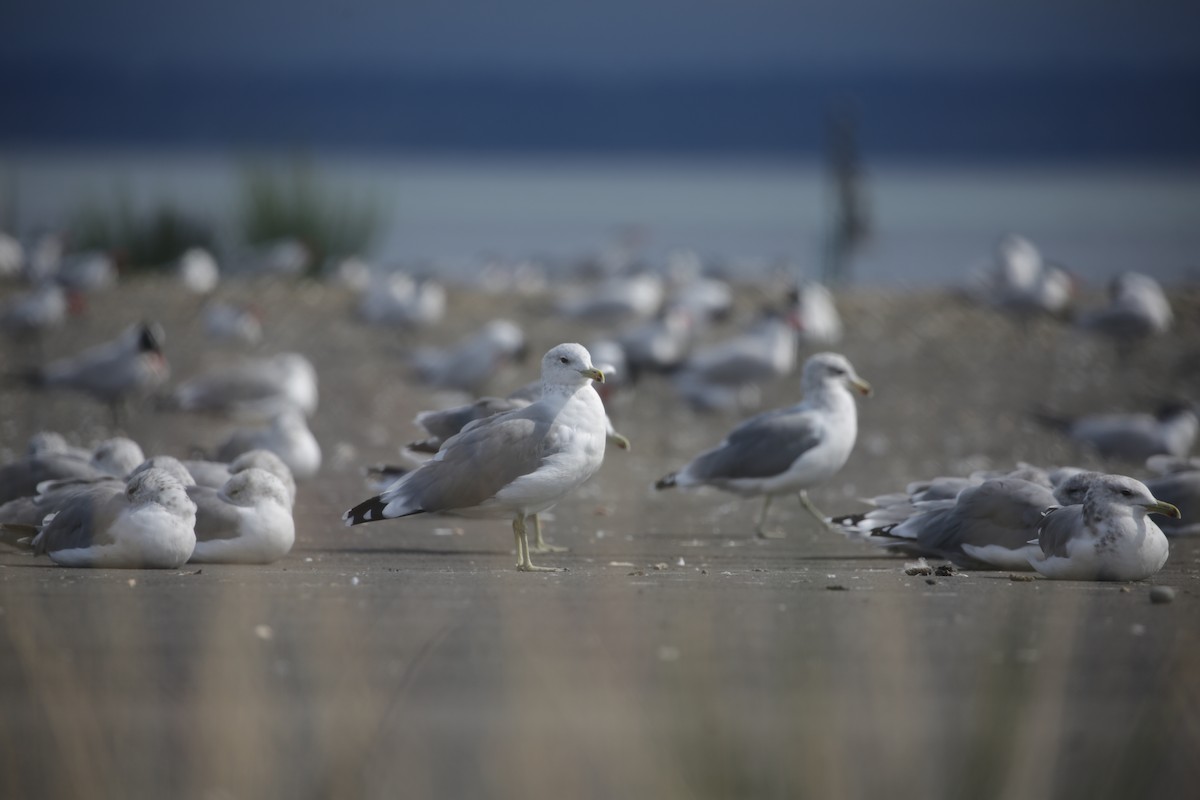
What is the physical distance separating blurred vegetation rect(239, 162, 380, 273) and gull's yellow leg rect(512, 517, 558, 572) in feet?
45.9

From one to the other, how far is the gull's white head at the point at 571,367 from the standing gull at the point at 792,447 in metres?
1.64

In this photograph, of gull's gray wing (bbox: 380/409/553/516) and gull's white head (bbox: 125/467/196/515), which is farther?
gull's gray wing (bbox: 380/409/553/516)

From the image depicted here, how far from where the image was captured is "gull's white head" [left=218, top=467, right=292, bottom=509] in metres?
6.58

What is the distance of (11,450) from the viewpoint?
1065 centimetres

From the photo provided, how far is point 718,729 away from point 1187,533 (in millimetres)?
4403

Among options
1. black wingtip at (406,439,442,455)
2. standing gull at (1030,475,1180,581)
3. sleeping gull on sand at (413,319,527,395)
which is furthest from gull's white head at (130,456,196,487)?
sleeping gull on sand at (413,319,527,395)

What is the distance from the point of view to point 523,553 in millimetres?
6797

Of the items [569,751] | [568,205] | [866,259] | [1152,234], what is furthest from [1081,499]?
[568,205]

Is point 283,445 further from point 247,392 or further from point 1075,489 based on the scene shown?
point 1075,489

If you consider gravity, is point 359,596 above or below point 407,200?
below

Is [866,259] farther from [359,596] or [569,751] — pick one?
[569,751]

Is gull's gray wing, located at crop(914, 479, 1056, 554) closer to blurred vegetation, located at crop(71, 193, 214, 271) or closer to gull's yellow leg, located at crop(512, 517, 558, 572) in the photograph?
gull's yellow leg, located at crop(512, 517, 558, 572)

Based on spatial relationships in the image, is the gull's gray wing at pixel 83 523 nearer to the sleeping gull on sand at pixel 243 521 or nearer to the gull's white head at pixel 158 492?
the gull's white head at pixel 158 492

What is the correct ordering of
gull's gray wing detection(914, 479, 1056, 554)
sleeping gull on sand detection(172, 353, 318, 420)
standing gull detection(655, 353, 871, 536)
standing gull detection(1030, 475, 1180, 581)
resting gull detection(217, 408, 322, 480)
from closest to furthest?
standing gull detection(1030, 475, 1180, 581) → gull's gray wing detection(914, 479, 1056, 554) → standing gull detection(655, 353, 871, 536) → resting gull detection(217, 408, 322, 480) → sleeping gull on sand detection(172, 353, 318, 420)
